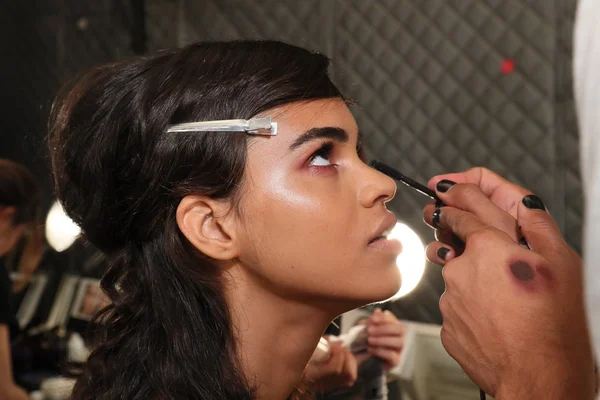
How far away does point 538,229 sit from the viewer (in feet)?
3.07

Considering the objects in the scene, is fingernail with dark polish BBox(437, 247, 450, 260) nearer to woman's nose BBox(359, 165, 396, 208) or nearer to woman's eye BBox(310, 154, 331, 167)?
woman's nose BBox(359, 165, 396, 208)

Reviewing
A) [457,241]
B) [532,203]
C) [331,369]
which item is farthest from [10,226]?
[532,203]

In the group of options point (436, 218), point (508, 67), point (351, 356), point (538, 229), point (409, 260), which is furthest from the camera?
point (508, 67)

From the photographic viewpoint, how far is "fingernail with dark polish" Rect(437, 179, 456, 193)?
1081 mm

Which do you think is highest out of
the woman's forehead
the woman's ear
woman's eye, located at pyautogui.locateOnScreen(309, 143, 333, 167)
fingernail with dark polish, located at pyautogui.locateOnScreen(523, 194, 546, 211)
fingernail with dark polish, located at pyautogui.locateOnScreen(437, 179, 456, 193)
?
the woman's forehead

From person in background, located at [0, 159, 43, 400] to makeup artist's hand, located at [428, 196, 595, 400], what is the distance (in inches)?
64.3

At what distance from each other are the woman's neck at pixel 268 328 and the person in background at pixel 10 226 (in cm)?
125

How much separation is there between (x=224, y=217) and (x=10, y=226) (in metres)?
1.34

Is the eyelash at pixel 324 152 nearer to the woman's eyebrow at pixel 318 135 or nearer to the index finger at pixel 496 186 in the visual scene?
the woman's eyebrow at pixel 318 135

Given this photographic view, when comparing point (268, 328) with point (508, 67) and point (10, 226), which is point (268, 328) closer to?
point (508, 67)

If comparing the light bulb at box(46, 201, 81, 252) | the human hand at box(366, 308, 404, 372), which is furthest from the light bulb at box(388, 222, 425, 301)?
the light bulb at box(46, 201, 81, 252)

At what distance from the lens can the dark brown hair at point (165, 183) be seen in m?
1.07

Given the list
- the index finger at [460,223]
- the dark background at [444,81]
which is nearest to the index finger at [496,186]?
the index finger at [460,223]

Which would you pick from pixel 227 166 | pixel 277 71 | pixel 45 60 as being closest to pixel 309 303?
pixel 227 166
